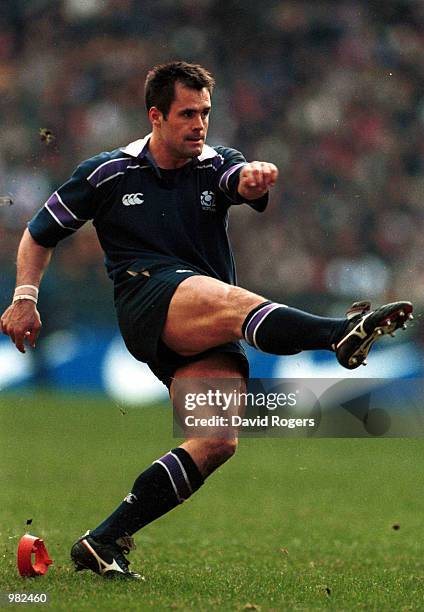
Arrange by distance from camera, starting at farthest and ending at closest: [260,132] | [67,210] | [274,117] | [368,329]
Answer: [274,117]
[260,132]
[67,210]
[368,329]

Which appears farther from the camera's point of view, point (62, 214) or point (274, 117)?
point (274, 117)

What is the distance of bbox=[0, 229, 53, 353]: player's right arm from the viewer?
4824 millimetres

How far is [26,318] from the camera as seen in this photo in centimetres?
484

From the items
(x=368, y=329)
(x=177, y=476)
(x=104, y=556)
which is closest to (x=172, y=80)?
(x=368, y=329)

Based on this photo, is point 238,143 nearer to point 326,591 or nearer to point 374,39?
point 374,39

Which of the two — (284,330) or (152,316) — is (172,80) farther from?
(284,330)

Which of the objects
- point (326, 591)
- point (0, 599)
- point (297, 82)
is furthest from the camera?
point (297, 82)

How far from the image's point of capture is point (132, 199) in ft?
15.9

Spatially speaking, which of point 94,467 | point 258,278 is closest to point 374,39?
point 258,278

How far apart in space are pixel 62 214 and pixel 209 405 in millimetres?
1030

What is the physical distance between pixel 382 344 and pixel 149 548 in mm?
5285

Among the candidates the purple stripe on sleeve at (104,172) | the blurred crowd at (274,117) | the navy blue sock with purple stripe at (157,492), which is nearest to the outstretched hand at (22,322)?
the purple stripe on sleeve at (104,172)

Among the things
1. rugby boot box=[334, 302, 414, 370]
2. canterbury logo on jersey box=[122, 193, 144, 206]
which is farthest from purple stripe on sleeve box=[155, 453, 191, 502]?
canterbury logo on jersey box=[122, 193, 144, 206]

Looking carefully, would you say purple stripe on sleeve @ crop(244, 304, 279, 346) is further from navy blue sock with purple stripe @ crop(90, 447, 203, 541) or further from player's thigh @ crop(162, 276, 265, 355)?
navy blue sock with purple stripe @ crop(90, 447, 203, 541)
